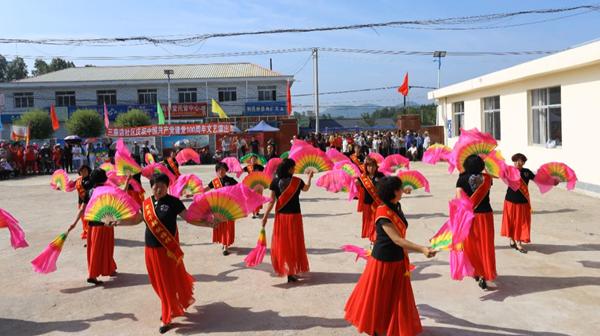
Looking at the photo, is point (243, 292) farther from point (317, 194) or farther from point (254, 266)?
point (317, 194)

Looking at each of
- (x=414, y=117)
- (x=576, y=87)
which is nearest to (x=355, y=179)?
(x=576, y=87)

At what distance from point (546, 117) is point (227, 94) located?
32712 mm

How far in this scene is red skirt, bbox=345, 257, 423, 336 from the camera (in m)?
4.36

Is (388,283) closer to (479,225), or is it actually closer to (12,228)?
(479,225)

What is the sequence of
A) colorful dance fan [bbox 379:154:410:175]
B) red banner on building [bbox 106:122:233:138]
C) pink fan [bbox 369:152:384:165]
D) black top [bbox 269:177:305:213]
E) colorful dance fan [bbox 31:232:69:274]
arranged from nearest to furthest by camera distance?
colorful dance fan [bbox 31:232:69:274] → black top [bbox 269:177:305:213] → pink fan [bbox 369:152:384:165] → colorful dance fan [bbox 379:154:410:175] → red banner on building [bbox 106:122:233:138]

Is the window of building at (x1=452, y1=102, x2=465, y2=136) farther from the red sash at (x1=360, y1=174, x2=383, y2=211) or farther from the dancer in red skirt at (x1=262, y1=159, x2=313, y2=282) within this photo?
the dancer in red skirt at (x1=262, y1=159, x2=313, y2=282)

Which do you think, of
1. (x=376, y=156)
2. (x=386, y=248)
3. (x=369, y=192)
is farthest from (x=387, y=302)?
(x=376, y=156)

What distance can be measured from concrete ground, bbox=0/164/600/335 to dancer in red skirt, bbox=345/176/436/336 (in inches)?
19.9

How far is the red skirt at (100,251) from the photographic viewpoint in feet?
21.5

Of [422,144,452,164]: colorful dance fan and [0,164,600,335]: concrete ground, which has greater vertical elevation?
[422,144,452,164]: colorful dance fan

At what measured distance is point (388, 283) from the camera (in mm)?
4371

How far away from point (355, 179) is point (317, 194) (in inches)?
260

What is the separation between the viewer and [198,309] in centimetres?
559

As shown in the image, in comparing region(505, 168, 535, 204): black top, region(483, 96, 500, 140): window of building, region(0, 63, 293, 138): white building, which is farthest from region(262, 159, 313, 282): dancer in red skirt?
region(0, 63, 293, 138): white building
